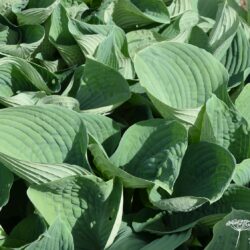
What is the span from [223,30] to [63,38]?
1.45 feet

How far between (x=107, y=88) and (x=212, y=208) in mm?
412

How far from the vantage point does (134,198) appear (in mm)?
1358

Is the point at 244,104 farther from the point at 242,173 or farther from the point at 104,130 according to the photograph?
the point at 104,130

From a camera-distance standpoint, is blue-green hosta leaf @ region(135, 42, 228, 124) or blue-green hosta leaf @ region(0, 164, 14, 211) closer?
blue-green hosta leaf @ region(0, 164, 14, 211)

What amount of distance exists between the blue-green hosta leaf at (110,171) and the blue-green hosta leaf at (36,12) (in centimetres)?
56

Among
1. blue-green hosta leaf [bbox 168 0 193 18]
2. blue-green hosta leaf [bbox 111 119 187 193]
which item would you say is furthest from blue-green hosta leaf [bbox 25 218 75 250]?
blue-green hosta leaf [bbox 168 0 193 18]

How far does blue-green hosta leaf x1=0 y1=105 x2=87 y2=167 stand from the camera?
1.22 m

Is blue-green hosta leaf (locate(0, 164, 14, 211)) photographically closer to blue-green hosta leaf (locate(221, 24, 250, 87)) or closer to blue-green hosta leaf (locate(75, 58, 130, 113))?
blue-green hosta leaf (locate(75, 58, 130, 113))

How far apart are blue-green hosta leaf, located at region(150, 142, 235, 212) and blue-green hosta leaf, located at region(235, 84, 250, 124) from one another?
183 millimetres

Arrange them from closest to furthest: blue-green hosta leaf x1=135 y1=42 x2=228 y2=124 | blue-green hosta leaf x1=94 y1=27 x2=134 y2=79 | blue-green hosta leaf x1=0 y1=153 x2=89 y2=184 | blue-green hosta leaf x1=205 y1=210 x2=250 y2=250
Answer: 1. blue-green hosta leaf x1=205 y1=210 x2=250 y2=250
2. blue-green hosta leaf x1=0 y1=153 x2=89 y2=184
3. blue-green hosta leaf x1=135 y1=42 x2=228 y2=124
4. blue-green hosta leaf x1=94 y1=27 x2=134 y2=79

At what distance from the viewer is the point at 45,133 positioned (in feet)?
4.07

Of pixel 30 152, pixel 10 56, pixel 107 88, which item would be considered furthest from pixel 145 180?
pixel 10 56

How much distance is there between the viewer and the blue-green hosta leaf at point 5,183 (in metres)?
1.25

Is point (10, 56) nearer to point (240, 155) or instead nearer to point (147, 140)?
point (147, 140)
